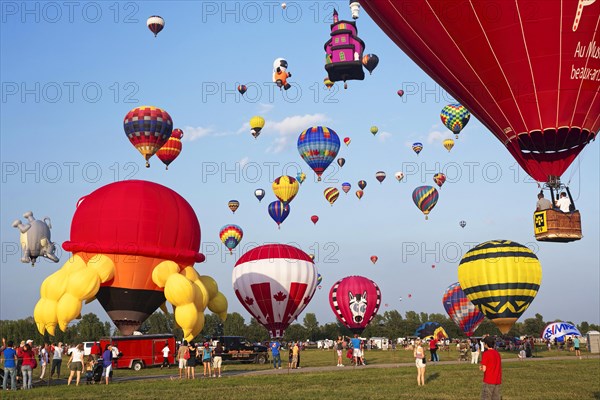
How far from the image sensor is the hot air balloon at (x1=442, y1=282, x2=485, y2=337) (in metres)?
58.5

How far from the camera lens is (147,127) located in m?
36.4

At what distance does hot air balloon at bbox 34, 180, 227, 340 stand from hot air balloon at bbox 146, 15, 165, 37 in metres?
15.1

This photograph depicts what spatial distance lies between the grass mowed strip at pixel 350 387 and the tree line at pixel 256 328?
8457 centimetres

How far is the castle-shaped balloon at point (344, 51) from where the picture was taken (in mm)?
45688

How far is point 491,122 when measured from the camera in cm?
2402

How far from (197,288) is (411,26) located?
14.7 meters

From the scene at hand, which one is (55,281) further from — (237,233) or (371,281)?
(237,233)

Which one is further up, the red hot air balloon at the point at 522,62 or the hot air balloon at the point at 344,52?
the hot air balloon at the point at 344,52

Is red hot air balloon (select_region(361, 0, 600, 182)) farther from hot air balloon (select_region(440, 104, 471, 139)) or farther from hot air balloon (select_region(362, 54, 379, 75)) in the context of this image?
hot air balloon (select_region(362, 54, 379, 75))

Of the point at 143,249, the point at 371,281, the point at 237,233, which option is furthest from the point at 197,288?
the point at 237,233

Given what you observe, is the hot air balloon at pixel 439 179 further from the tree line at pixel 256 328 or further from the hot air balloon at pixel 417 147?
the tree line at pixel 256 328

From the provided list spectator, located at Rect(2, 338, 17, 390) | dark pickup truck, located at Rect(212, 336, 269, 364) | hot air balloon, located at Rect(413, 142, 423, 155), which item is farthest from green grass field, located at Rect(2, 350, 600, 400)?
hot air balloon, located at Rect(413, 142, 423, 155)

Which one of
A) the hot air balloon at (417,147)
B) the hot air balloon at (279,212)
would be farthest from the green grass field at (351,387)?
the hot air balloon at (417,147)

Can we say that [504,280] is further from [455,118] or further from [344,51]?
[344,51]
